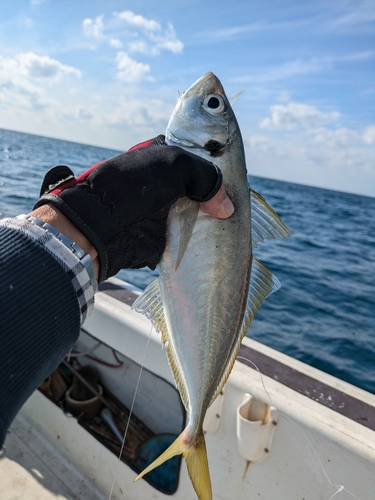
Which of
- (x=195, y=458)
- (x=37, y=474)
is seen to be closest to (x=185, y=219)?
(x=195, y=458)

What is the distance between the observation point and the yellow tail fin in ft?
6.05

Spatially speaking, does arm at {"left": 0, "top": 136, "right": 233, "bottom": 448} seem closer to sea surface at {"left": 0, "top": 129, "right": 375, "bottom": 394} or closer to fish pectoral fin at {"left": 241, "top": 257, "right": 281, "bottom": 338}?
fish pectoral fin at {"left": 241, "top": 257, "right": 281, "bottom": 338}

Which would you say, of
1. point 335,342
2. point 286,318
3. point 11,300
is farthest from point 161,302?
point 286,318

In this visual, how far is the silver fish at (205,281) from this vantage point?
1976 mm

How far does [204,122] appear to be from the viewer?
6.93 ft

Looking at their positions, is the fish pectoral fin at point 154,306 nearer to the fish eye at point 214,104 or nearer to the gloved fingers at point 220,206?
the gloved fingers at point 220,206

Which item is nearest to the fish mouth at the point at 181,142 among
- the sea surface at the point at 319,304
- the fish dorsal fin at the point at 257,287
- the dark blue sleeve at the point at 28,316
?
the fish dorsal fin at the point at 257,287

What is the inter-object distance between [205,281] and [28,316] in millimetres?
1026

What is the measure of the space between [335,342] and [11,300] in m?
6.73

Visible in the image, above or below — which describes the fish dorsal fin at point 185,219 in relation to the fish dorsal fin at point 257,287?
above

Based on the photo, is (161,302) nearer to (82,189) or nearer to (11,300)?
(82,189)

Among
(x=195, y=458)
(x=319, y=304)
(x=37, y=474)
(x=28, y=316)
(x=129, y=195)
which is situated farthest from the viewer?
(x=319, y=304)

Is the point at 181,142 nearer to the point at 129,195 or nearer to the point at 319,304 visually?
the point at 129,195

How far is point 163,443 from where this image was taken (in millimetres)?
3365
